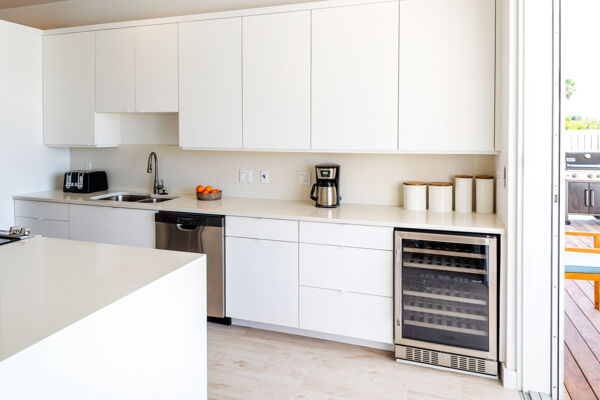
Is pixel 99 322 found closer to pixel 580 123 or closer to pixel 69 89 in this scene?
pixel 69 89

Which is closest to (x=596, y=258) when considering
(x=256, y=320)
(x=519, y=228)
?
(x=519, y=228)

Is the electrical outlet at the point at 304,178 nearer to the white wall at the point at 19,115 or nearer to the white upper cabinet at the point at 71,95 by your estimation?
the white upper cabinet at the point at 71,95

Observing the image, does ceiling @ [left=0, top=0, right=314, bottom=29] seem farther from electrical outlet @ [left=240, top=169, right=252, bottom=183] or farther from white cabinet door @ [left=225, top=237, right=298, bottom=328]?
white cabinet door @ [left=225, top=237, right=298, bottom=328]

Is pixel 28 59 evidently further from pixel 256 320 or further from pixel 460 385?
pixel 460 385

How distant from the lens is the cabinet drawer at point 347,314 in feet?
8.81

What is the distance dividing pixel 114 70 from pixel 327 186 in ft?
6.29

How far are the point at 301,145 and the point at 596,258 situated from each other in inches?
84.6

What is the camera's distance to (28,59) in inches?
142

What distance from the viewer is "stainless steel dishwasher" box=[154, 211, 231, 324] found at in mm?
3021

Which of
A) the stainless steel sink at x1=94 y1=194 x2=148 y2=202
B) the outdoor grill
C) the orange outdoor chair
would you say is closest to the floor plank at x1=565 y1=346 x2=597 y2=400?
the orange outdoor chair

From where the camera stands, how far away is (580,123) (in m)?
7.67

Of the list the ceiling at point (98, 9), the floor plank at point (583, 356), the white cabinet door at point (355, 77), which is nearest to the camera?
the floor plank at point (583, 356)

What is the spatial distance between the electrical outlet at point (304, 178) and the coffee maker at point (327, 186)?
25 cm

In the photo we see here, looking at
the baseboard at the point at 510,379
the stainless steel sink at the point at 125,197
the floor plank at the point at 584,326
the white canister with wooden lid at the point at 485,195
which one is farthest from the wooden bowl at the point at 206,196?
the floor plank at the point at 584,326
